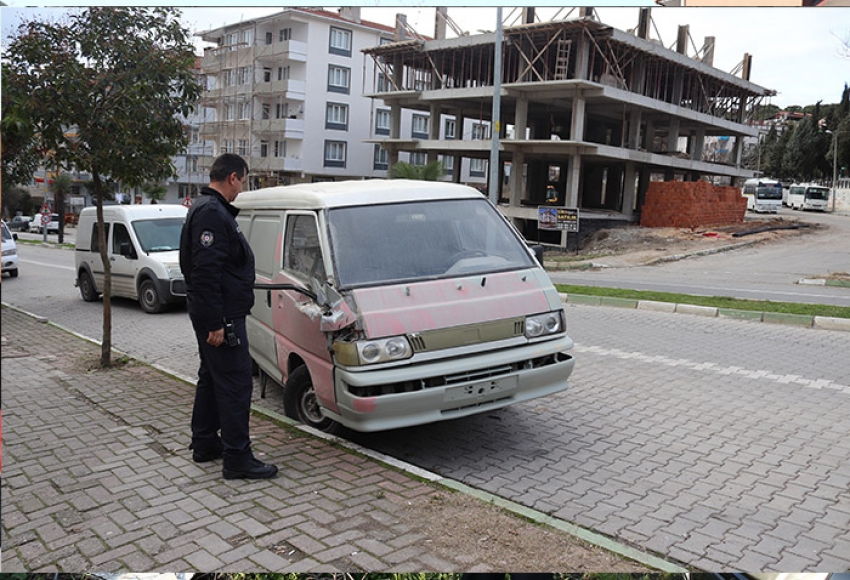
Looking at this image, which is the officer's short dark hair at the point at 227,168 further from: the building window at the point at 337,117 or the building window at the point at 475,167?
the building window at the point at 475,167

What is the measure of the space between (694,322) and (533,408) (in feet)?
15.7

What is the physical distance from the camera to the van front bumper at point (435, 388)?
440 centimetres

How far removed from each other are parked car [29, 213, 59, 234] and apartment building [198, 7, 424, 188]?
1.06m

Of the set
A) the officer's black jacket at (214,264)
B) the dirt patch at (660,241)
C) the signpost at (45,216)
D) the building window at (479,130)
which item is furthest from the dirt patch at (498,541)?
the building window at (479,130)

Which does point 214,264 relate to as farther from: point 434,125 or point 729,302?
point 729,302

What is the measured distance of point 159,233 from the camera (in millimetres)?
5590

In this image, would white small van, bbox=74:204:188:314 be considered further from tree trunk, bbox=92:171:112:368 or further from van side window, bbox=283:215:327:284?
van side window, bbox=283:215:327:284

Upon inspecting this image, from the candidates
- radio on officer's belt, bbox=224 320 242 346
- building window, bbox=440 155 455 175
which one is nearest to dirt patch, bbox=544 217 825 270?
building window, bbox=440 155 455 175

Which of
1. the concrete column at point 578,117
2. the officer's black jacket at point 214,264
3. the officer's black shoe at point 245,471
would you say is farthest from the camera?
the concrete column at point 578,117

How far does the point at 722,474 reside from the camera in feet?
15.0

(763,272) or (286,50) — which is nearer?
(286,50)

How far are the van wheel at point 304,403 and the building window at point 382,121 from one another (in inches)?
67.1

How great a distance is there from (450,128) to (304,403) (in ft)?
7.18

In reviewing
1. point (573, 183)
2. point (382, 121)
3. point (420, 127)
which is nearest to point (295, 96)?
point (382, 121)
